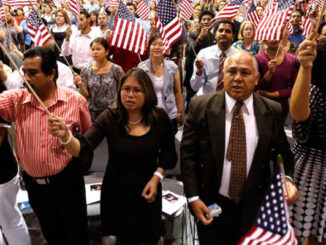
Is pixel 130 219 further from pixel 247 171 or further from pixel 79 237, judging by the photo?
pixel 247 171

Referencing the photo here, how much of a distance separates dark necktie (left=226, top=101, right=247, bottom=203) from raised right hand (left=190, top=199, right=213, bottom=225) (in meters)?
0.24

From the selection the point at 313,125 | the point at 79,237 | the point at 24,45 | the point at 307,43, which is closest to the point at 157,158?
the point at 79,237

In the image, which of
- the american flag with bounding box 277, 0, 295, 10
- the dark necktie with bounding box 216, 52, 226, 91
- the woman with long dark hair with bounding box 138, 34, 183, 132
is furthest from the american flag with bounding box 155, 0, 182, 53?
the american flag with bounding box 277, 0, 295, 10

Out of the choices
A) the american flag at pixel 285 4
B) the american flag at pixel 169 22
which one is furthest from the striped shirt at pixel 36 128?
the american flag at pixel 285 4

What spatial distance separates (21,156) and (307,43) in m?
2.24

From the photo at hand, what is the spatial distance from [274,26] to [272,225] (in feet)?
11.6

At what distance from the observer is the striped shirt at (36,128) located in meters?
2.64

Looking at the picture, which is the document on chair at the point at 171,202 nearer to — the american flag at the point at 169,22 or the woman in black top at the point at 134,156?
the woman in black top at the point at 134,156

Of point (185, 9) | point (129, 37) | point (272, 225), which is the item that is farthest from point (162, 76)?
point (272, 225)

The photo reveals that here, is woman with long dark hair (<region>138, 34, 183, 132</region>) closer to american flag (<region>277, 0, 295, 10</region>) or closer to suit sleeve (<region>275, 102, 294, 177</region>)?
american flag (<region>277, 0, 295, 10</region>)

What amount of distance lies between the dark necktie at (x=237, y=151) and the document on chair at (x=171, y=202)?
1132 mm

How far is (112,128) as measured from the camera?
2.72 metres

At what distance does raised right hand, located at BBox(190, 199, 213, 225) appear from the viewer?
7.63 ft

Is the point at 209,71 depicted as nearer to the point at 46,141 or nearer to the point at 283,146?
the point at 283,146
